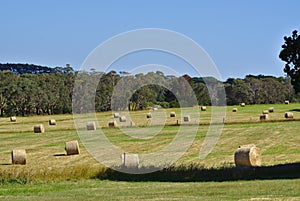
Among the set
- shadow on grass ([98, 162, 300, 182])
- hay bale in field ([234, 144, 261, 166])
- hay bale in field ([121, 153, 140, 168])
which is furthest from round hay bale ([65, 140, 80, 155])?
shadow on grass ([98, 162, 300, 182])

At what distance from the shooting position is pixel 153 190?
16.7m

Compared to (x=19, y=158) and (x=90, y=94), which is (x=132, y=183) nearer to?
(x=19, y=158)

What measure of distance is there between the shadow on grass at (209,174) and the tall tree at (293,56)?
2943 mm

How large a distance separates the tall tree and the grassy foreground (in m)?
5.06

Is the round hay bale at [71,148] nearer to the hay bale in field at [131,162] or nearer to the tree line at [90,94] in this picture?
the hay bale in field at [131,162]

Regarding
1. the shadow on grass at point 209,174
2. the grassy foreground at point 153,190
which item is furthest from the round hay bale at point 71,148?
the grassy foreground at point 153,190

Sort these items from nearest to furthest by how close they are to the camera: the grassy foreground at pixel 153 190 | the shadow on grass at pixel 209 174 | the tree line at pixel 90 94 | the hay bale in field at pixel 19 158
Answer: the grassy foreground at pixel 153 190
the shadow on grass at pixel 209 174
the hay bale in field at pixel 19 158
the tree line at pixel 90 94

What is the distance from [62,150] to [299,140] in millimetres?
12971

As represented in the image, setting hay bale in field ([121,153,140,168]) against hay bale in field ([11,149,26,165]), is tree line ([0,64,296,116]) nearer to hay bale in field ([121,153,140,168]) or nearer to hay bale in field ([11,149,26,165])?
hay bale in field ([11,149,26,165])

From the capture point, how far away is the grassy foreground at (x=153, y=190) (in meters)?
14.9

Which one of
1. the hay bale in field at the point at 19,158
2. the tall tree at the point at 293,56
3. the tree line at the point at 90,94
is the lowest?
the hay bale in field at the point at 19,158

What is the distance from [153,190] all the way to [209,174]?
3.71m

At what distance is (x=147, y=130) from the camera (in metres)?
46.9

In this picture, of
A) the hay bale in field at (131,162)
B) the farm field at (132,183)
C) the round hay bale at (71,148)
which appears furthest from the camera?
the round hay bale at (71,148)
